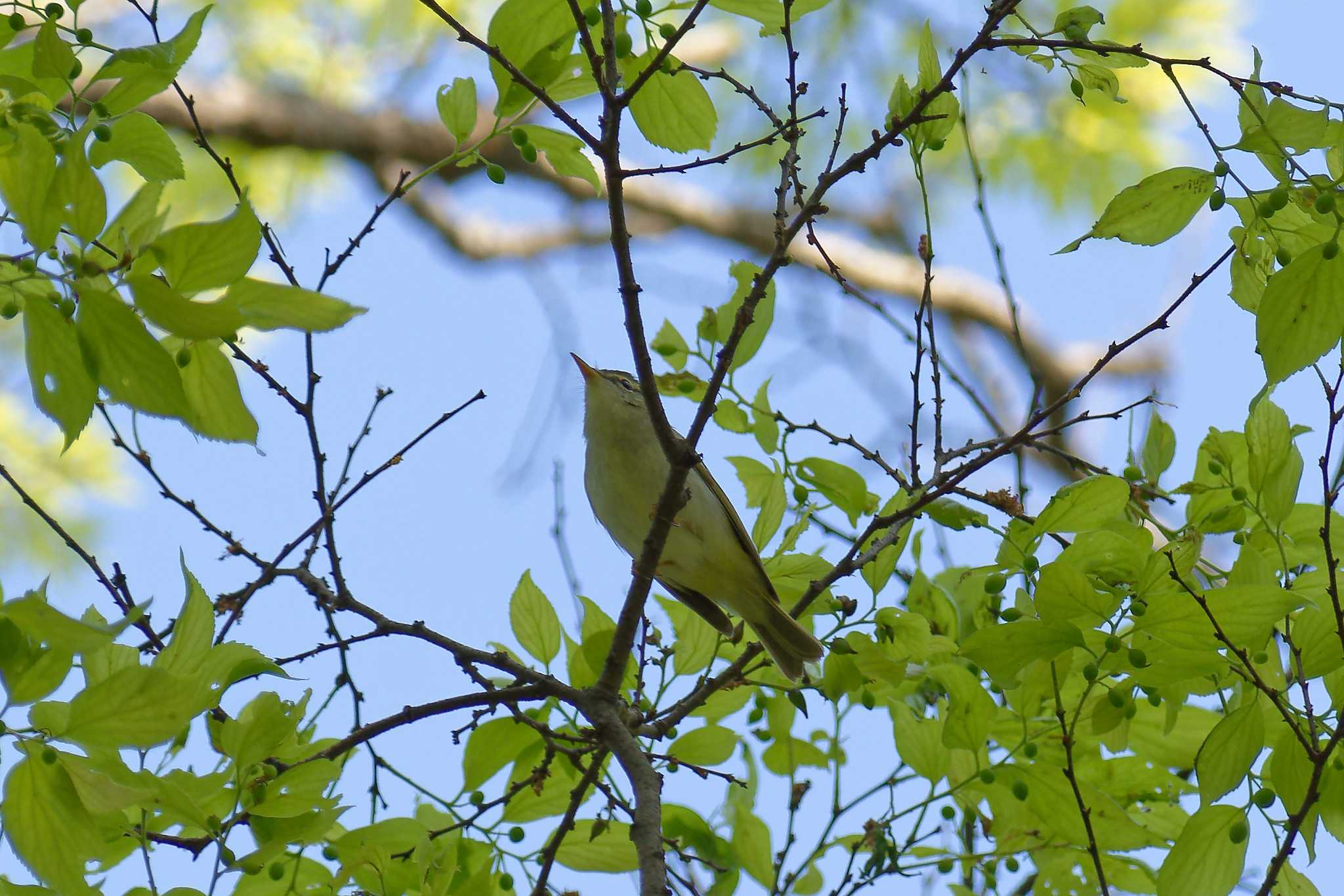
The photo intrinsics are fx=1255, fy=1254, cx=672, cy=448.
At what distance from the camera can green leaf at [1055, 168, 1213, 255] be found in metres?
2.11

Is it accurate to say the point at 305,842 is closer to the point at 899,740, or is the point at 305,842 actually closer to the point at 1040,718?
the point at 899,740

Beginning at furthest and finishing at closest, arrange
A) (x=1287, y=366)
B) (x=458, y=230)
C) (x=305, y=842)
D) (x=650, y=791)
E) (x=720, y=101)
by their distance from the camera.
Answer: (x=458, y=230) < (x=720, y=101) < (x=650, y=791) < (x=305, y=842) < (x=1287, y=366)

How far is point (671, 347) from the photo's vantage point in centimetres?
337

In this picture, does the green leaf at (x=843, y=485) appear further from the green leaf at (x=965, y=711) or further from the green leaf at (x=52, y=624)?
the green leaf at (x=52, y=624)

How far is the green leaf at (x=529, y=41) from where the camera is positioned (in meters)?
2.25

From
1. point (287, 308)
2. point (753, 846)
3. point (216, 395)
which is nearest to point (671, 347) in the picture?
point (753, 846)

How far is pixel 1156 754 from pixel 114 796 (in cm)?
234

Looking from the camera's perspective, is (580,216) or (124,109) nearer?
(124,109)

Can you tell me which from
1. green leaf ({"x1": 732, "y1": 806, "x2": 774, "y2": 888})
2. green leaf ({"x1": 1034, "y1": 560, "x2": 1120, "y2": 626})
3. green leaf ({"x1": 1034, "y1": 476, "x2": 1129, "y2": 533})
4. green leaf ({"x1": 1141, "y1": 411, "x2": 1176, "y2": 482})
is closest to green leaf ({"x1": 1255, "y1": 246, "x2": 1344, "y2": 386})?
green leaf ({"x1": 1034, "y1": 560, "x2": 1120, "y2": 626})

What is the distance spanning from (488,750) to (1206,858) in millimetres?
1462

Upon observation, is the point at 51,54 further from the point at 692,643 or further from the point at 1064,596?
the point at 692,643

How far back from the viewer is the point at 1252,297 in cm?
228

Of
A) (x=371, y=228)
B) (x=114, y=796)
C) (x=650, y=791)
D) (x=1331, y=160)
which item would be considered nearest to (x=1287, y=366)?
(x=1331, y=160)

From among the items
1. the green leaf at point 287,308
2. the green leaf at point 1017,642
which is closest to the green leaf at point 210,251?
the green leaf at point 287,308
